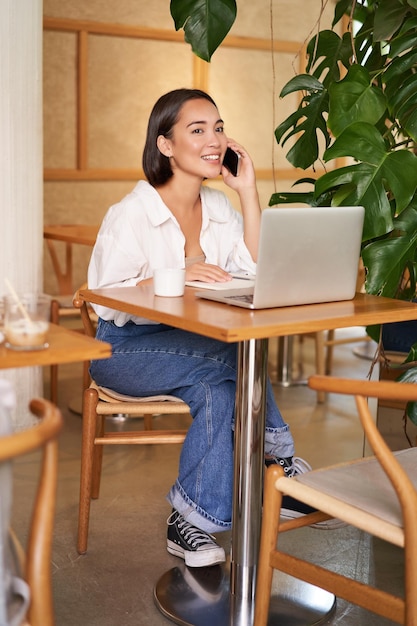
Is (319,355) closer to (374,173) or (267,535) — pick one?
(374,173)

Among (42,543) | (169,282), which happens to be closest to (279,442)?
(169,282)

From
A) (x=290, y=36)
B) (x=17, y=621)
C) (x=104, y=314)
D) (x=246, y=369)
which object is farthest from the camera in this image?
(x=290, y=36)

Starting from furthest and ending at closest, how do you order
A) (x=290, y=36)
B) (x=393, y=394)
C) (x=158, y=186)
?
(x=290, y=36) → (x=158, y=186) → (x=393, y=394)

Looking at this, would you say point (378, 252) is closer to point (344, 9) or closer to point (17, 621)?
point (344, 9)

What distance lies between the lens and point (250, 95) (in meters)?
7.47

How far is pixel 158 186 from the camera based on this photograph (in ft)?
9.11

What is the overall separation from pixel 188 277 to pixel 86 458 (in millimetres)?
628

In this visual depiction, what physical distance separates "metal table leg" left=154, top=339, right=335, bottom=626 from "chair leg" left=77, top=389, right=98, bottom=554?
1.01 feet

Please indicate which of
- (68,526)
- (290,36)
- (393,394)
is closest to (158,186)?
(68,526)

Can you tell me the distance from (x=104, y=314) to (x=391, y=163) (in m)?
0.88

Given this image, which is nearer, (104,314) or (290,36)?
(104,314)

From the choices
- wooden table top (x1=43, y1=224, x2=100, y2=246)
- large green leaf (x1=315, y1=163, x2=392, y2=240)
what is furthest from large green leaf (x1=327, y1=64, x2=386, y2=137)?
wooden table top (x1=43, y1=224, x2=100, y2=246)

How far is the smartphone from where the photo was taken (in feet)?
9.29

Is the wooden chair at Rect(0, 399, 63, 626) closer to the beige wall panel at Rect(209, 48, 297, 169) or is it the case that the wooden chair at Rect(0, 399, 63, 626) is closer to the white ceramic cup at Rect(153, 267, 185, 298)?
the white ceramic cup at Rect(153, 267, 185, 298)
